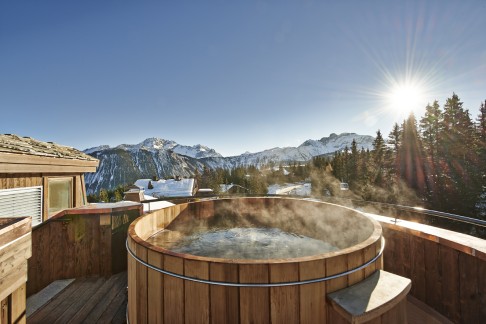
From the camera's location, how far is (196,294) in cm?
166

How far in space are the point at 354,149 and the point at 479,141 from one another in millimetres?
15940

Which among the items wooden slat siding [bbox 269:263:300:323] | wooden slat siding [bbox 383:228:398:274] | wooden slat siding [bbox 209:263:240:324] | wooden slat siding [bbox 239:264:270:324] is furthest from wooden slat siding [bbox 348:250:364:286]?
wooden slat siding [bbox 383:228:398:274]

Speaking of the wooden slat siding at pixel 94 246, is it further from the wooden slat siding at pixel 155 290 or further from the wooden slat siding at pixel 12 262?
the wooden slat siding at pixel 155 290

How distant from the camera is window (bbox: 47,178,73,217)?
450 cm

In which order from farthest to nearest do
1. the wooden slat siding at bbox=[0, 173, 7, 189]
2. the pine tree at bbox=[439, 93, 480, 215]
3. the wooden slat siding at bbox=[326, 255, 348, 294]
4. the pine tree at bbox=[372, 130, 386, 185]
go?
1. the pine tree at bbox=[372, 130, 386, 185]
2. the pine tree at bbox=[439, 93, 480, 215]
3. the wooden slat siding at bbox=[0, 173, 7, 189]
4. the wooden slat siding at bbox=[326, 255, 348, 294]

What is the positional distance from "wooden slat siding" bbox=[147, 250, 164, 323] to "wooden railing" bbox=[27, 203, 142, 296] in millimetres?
2090

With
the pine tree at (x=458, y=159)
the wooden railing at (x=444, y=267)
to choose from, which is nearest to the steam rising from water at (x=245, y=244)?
the wooden railing at (x=444, y=267)

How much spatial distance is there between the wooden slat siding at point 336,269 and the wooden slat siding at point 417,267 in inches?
67.8

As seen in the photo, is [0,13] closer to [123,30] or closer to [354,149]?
[123,30]

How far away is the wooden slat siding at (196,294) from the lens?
5.37 feet

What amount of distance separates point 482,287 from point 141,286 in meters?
3.20

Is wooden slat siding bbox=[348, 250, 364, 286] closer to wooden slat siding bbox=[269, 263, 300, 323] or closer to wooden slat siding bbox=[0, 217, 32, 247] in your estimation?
wooden slat siding bbox=[269, 263, 300, 323]

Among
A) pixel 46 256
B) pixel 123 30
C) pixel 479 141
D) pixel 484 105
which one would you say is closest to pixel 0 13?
pixel 123 30

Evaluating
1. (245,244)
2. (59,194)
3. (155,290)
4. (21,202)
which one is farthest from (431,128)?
(21,202)
